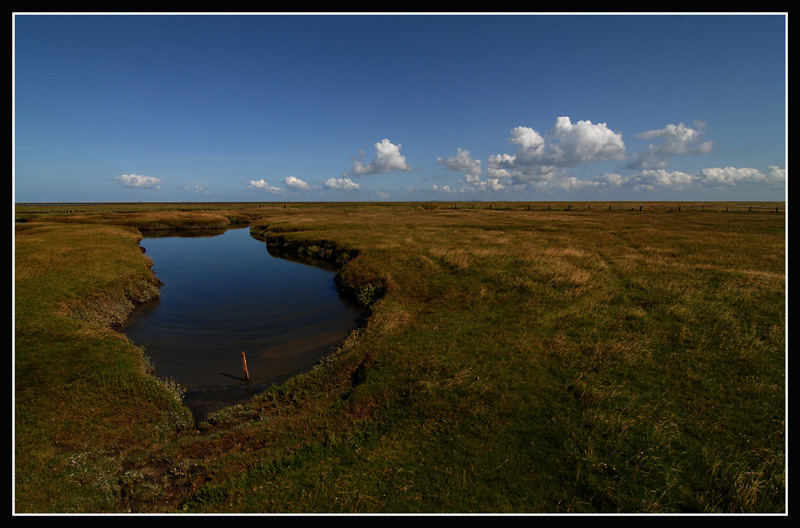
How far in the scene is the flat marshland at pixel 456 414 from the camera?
323 inches

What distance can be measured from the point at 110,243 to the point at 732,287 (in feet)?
200

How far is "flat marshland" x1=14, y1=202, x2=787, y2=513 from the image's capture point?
323 inches

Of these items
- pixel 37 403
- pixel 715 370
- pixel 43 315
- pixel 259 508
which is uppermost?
pixel 43 315

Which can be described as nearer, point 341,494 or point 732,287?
point 341,494

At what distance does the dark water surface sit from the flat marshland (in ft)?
5.29

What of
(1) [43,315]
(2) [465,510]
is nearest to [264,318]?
(1) [43,315]

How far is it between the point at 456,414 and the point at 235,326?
17761 mm

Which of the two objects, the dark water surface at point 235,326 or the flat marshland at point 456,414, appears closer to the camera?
the flat marshland at point 456,414

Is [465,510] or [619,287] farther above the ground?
[619,287]

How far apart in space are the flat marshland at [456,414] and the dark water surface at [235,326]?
1.61 meters

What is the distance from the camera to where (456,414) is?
35.9 ft

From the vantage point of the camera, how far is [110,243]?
130 feet

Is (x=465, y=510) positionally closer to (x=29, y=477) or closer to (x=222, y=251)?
(x=29, y=477)

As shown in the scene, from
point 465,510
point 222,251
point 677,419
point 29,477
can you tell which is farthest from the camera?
point 222,251
